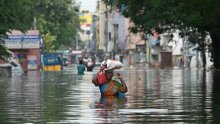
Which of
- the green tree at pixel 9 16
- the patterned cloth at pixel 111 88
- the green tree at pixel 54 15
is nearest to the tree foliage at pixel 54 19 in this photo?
the green tree at pixel 54 15

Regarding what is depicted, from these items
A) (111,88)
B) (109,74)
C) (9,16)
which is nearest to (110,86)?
(111,88)

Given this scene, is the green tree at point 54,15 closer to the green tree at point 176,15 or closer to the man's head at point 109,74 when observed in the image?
the green tree at point 176,15

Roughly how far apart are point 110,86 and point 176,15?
21.9 meters

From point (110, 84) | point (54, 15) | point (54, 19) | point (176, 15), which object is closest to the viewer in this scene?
point (110, 84)

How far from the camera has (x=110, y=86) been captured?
2302cm

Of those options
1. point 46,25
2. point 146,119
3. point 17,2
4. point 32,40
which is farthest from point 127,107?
point 46,25

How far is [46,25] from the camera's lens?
12444 centimetres

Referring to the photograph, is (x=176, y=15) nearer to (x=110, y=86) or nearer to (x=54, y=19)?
(x=110, y=86)

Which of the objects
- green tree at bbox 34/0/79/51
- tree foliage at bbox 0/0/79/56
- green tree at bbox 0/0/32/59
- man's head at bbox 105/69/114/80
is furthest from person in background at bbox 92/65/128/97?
green tree at bbox 34/0/79/51

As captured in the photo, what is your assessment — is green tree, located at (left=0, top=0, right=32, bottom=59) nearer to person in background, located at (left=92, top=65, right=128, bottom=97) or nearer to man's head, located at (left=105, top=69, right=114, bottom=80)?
person in background, located at (left=92, top=65, right=128, bottom=97)

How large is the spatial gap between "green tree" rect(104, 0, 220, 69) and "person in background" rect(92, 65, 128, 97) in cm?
838

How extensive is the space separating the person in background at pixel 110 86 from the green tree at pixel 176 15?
8.38 metres

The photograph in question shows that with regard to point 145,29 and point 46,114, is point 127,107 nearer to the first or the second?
point 46,114

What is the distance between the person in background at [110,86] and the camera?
22656 mm
